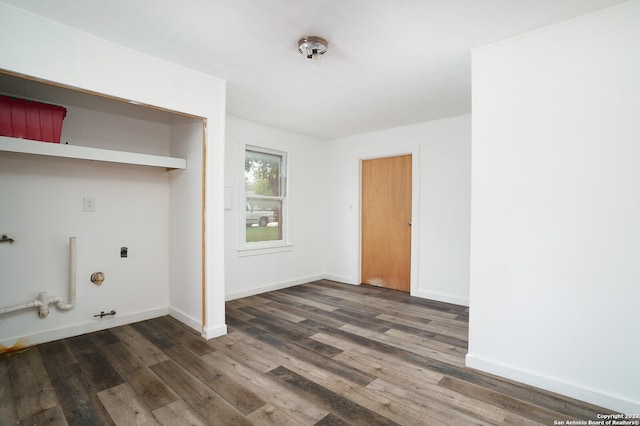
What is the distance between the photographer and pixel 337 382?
2.30 metres

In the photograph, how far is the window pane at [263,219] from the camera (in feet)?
15.3

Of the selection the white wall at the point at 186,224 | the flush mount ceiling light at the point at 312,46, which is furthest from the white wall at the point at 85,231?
the flush mount ceiling light at the point at 312,46

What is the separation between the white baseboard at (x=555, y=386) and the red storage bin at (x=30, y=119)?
4.02 m

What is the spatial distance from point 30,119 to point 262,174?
2.75m

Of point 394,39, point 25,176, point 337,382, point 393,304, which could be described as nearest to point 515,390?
point 337,382

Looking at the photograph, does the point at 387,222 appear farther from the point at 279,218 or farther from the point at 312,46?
the point at 312,46

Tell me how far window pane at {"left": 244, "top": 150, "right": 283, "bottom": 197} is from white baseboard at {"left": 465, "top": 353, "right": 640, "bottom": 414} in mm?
3487

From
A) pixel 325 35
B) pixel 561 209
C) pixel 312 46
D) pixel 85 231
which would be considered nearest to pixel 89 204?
pixel 85 231

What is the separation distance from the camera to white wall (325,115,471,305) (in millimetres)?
4230

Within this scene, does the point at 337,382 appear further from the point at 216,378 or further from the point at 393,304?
the point at 393,304

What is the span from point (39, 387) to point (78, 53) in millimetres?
2450

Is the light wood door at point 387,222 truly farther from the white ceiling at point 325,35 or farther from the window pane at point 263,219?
the white ceiling at point 325,35

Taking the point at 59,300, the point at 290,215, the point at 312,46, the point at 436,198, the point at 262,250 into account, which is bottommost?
the point at 59,300

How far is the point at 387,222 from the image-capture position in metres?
5.12
